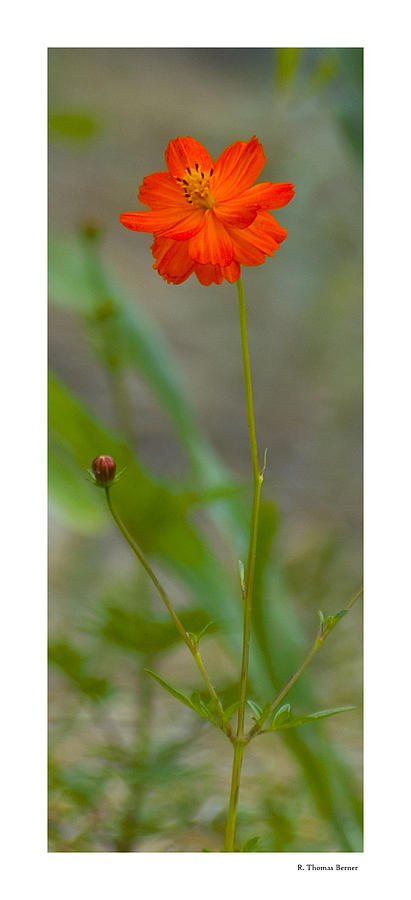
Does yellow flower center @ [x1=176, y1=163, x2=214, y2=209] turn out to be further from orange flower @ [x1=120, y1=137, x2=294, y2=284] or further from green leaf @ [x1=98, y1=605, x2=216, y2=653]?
green leaf @ [x1=98, y1=605, x2=216, y2=653]

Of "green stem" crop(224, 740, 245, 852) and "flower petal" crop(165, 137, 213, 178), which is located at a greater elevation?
"flower petal" crop(165, 137, 213, 178)

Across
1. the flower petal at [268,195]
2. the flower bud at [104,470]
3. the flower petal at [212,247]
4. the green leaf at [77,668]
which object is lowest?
the green leaf at [77,668]

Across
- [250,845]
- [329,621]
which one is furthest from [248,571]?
[250,845]

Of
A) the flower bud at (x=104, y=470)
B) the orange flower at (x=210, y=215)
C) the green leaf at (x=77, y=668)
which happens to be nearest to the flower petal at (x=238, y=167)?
the orange flower at (x=210, y=215)

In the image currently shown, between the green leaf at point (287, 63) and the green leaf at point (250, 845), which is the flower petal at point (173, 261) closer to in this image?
the green leaf at point (287, 63)

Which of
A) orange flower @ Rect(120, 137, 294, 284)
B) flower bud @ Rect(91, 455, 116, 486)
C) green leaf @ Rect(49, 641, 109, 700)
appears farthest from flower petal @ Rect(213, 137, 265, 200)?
green leaf @ Rect(49, 641, 109, 700)
